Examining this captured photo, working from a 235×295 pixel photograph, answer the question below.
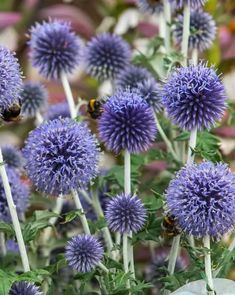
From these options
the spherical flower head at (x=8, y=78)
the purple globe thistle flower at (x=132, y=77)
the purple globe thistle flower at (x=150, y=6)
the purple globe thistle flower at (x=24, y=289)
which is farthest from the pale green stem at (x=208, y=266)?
the purple globe thistle flower at (x=150, y=6)

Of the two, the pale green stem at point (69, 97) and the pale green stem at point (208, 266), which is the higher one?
the pale green stem at point (69, 97)

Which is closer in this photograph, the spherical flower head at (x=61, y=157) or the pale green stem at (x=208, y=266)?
the pale green stem at (x=208, y=266)

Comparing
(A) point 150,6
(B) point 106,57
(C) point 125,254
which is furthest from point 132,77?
(C) point 125,254

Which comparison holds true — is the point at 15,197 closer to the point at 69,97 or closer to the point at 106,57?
the point at 69,97

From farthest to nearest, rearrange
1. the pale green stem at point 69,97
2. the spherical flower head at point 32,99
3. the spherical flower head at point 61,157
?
1. the spherical flower head at point 32,99
2. the pale green stem at point 69,97
3. the spherical flower head at point 61,157

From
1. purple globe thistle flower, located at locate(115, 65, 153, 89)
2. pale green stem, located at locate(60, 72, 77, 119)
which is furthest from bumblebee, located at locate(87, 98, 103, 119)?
purple globe thistle flower, located at locate(115, 65, 153, 89)

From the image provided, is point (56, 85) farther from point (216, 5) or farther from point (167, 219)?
point (167, 219)

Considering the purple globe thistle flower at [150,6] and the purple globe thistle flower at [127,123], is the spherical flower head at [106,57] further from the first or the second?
the purple globe thistle flower at [127,123]

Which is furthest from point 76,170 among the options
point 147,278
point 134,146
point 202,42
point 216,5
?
point 216,5

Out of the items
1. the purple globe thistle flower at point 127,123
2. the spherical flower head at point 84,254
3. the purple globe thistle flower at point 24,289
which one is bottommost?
the purple globe thistle flower at point 24,289
